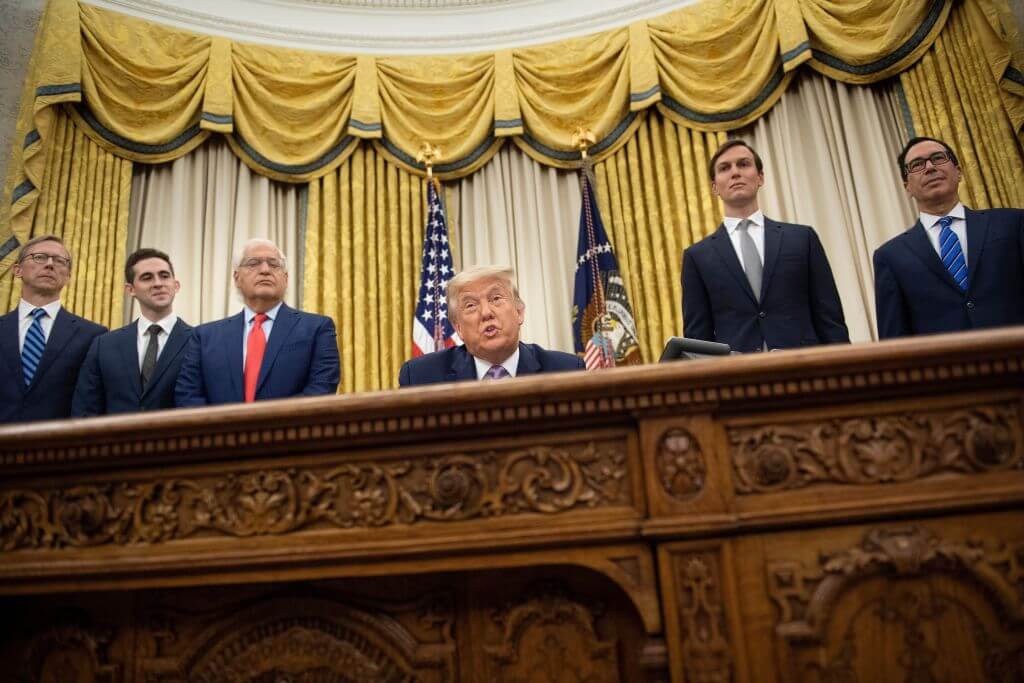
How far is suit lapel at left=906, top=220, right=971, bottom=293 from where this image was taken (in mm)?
2605

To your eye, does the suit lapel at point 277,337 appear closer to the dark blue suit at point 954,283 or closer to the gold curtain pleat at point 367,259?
the dark blue suit at point 954,283

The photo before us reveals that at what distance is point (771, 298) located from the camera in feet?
8.98

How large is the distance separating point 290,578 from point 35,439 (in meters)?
0.54

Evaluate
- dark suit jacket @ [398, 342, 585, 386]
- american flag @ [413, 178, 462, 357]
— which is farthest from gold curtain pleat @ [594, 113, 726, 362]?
dark suit jacket @ [398, 342, 585, 386]

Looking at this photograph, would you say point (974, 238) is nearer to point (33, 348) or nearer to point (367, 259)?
point (33, 348)

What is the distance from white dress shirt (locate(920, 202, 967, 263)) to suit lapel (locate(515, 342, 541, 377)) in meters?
1.33

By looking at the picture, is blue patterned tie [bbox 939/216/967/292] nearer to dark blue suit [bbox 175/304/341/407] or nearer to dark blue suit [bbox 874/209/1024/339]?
dark blue suit [bbox 874/209/1024/339]

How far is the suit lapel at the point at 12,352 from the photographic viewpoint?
10.0ft

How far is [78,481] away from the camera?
59.8 inches

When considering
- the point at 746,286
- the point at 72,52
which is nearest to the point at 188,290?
the point at 72,52

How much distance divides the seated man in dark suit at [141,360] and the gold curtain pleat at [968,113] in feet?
13.5

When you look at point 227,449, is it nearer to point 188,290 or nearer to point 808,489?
point 808,489

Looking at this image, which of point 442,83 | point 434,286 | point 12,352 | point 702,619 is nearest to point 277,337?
point 12,352

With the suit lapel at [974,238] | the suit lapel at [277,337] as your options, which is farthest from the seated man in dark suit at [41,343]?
the suit lapel at [974,238]
